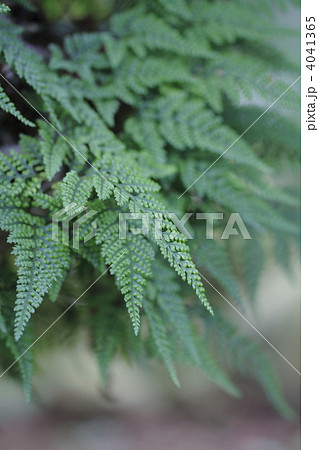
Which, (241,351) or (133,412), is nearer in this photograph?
(241,351)

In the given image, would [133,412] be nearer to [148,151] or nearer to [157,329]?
[157,329]

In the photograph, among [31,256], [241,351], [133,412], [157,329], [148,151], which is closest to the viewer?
[31,256]

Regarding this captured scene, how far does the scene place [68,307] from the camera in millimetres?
1170

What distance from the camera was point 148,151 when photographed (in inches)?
41.4

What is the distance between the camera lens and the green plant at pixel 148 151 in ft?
2.83

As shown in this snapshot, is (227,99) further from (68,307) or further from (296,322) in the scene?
(296,322)

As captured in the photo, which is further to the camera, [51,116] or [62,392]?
[62,392]

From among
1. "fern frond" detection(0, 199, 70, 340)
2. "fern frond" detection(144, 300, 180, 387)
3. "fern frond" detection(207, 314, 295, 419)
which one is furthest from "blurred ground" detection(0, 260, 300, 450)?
"fern frond" detection(0, 199, 70, 340)

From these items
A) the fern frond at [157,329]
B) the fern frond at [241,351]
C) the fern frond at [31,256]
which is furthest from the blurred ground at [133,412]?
the fern frond at [31,256]

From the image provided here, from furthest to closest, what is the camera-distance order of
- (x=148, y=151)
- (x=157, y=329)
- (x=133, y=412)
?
(x=133, y=412) → (x=148, y=151) → (x=157, y=329)

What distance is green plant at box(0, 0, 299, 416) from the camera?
863 mm

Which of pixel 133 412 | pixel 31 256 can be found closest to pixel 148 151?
pixel 31 256
